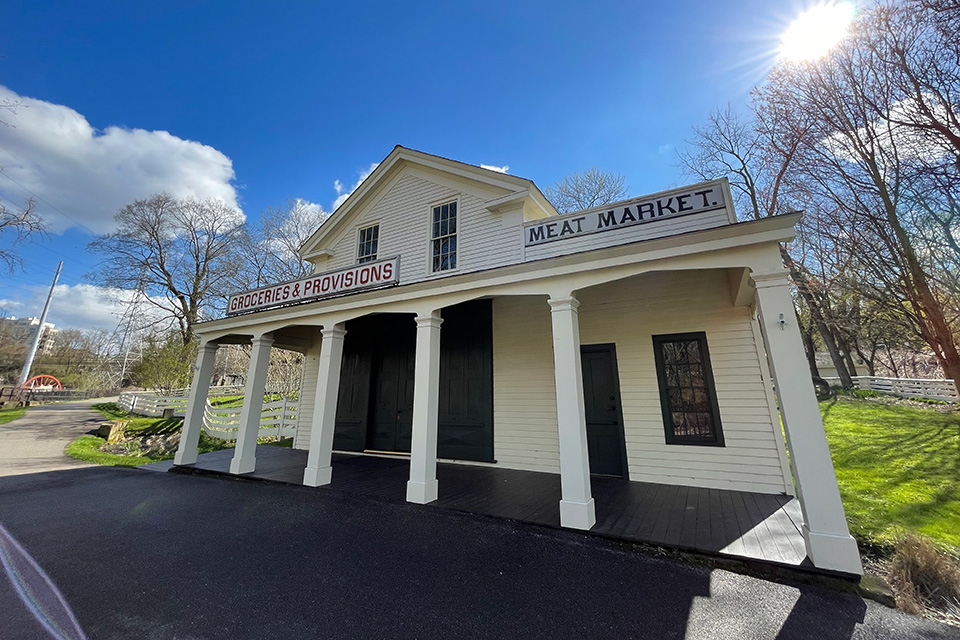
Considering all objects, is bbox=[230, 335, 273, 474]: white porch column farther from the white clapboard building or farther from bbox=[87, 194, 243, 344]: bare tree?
bbox=[87, 194, 243, 344]: bare tree

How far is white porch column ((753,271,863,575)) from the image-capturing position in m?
2.64

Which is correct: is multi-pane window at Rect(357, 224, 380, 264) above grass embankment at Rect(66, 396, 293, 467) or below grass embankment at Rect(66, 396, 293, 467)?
above

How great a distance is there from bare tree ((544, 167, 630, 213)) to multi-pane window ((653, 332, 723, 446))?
497 inches

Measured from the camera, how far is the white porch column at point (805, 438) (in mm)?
2643

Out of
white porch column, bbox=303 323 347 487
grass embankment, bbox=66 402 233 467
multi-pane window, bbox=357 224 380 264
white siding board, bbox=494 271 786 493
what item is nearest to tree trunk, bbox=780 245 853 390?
white siding board, bbox=494 271 786 493

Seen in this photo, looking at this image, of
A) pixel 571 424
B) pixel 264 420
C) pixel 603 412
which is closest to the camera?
pixel 571 424

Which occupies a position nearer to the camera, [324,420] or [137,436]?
[324,420]

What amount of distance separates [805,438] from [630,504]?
2.06 metres

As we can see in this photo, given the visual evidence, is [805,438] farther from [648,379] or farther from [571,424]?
[648,379]

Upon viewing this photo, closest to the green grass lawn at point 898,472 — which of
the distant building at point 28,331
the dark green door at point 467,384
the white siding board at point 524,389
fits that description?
the white siding board at point 524,389

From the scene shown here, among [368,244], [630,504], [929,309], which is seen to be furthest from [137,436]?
[929,309]

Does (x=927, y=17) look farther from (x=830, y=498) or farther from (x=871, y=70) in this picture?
(x=830, y=498)

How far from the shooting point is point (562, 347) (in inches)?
157

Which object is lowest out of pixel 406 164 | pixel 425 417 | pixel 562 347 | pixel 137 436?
pixel 137 436
